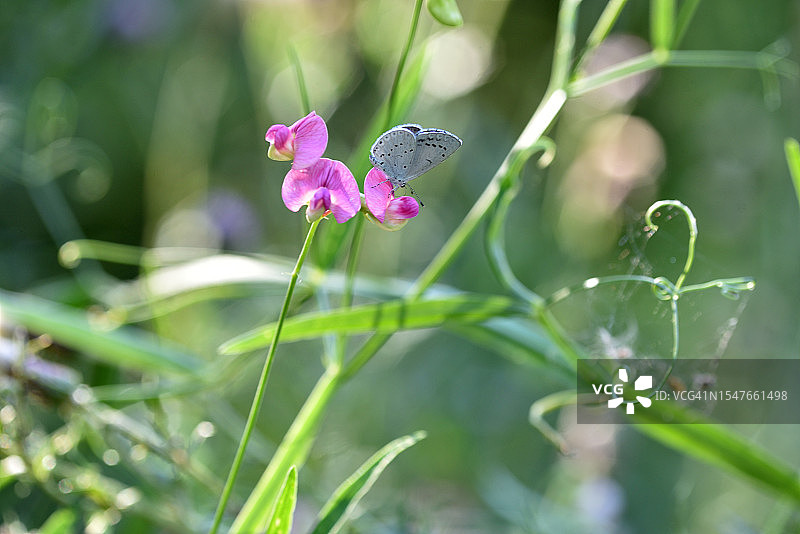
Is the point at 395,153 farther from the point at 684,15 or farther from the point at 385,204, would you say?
the point at 684,15

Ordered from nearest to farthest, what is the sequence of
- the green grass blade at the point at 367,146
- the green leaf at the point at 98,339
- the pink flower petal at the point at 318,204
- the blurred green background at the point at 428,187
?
the pink flower petal at the point at 318,204, the green grass blade at the point at 367,146, the green leaf at the point at 98,339, the blurred green background at the point at 428,187

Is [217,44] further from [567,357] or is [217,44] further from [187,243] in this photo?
[567,357]

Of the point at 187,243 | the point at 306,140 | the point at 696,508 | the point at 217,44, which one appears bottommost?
the point at 696,508

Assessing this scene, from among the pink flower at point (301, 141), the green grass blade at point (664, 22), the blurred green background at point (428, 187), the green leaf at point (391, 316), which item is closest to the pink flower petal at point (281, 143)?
the pink flower at point (301, 141)

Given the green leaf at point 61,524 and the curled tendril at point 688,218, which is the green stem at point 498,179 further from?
the green leaf at point 61,524

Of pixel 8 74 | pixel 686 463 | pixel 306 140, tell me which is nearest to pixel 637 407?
pixel 306 140

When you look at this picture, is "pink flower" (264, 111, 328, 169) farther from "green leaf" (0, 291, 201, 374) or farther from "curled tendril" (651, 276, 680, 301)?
"green leaf" (0, 291, 201, 374)
